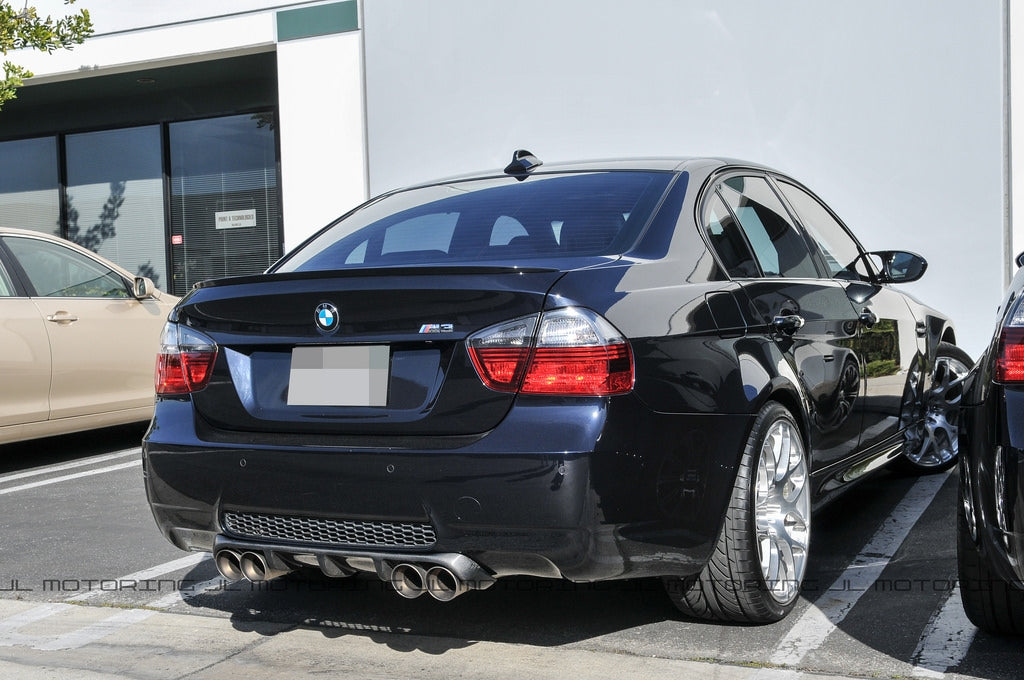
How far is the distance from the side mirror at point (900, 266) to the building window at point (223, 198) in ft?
31.0

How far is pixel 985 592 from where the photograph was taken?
3139 mm

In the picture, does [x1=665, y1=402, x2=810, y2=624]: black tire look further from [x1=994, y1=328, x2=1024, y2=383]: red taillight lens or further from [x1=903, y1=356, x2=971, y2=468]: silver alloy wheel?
[x1=903, y1=356, x2=971, y2=468]: silver alloy wheel

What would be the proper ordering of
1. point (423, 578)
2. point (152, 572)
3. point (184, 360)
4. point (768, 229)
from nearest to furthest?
point (423, 578)
point (184, 360)
point (768, 229)
point (152, 572)

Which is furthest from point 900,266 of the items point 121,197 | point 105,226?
point 105,226

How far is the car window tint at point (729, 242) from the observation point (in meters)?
3.54

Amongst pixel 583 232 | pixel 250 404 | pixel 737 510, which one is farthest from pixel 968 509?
pixel 250 404

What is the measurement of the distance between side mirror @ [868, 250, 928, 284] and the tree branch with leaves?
7.50 meters

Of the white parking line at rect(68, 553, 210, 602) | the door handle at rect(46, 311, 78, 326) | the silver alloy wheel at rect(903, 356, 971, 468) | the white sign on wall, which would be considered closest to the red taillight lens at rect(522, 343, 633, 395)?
the white parking line at rect(68, 553, 210, 602)

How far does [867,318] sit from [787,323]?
0.95m

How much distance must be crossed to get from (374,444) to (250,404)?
440 millimetres

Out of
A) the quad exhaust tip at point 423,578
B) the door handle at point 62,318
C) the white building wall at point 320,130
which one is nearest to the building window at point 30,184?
the white building wall at point 320,130

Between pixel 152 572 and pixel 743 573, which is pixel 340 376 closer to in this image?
pixel 743 573

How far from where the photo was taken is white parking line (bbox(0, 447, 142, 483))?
6818mm

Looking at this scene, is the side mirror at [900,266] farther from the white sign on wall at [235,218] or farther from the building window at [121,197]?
the building window at [121,197]
